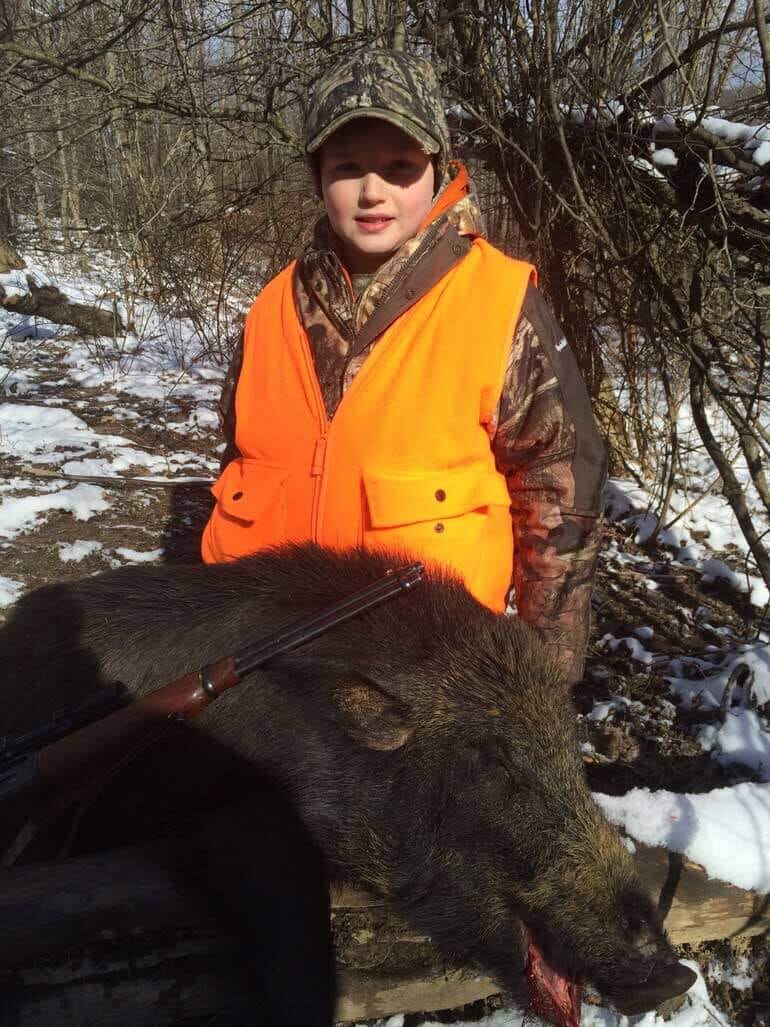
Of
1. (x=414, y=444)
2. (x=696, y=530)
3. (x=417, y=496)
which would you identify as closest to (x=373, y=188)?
(x=414, y=444)

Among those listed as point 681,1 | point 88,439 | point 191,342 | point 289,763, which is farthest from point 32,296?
point 289,763

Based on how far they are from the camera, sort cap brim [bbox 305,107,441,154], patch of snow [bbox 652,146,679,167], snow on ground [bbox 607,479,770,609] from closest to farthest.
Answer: cap brim [bbox 305,107,441,154], patch of snow [bbox 652,146,679,167], snow on ground [bbox 607,479,770,609]

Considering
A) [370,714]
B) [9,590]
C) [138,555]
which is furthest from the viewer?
[138,555]

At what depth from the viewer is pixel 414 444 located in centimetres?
254

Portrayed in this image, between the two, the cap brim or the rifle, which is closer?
the rifle

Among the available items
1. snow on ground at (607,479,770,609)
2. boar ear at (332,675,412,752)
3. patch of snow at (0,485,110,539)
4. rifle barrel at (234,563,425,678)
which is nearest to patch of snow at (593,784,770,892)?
boar ear at (332,675,412,752)

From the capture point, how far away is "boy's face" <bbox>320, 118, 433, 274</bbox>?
Answer: 8.29 ft

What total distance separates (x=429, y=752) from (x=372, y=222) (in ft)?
5.93

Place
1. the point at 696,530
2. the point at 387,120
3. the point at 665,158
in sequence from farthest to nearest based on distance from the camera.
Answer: the point at 696,530 < the point at 665,158 < the point at 387,120

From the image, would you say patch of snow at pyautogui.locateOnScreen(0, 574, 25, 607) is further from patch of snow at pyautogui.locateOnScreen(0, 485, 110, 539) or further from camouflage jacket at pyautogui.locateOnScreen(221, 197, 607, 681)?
camouflage jacket at pyautogui.locateOnScreen(221, 197, 607, 681)

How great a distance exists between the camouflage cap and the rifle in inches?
65.6

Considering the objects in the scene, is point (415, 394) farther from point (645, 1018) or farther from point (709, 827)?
point (645, 1018)

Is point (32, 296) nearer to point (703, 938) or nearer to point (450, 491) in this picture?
point (450, 491)

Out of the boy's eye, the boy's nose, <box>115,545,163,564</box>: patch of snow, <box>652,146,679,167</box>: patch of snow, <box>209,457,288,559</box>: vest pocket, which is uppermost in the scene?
<box>652,146,679,167</box>: patch of snow
